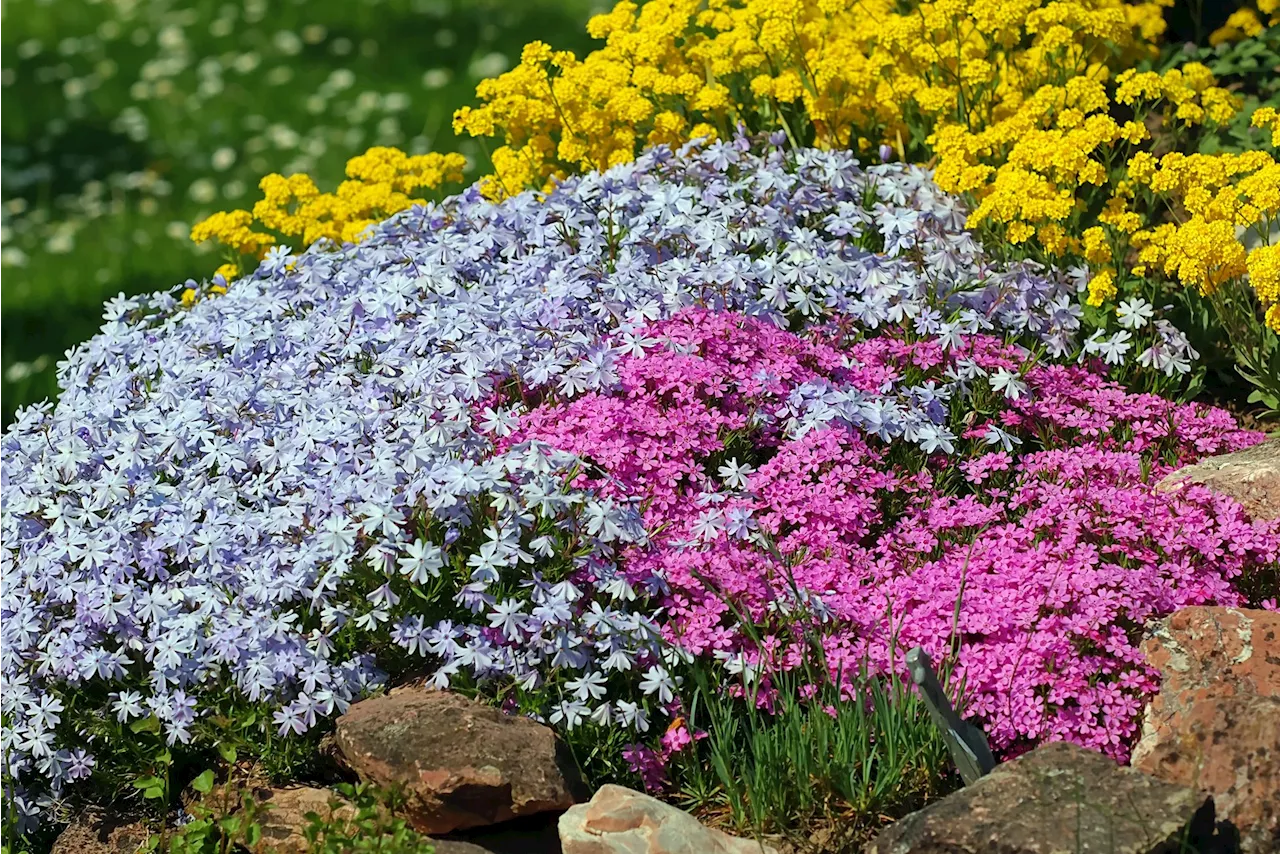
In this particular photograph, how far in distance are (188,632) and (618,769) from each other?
108cm

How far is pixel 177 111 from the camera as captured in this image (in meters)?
10.1

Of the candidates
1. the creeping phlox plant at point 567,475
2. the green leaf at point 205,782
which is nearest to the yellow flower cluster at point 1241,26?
the creeping phlox plant at point 567,475

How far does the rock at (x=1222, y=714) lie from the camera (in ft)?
10.3

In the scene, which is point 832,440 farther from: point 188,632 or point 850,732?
point 188,632

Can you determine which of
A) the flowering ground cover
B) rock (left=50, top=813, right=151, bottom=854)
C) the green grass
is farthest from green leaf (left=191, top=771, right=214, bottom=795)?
the green grass

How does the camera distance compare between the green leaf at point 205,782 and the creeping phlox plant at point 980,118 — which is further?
the creeping phlox plant at point 980,118

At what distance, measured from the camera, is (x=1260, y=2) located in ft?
19.3

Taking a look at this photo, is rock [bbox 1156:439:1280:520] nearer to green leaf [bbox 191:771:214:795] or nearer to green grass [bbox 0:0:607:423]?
green leaf [bbox 191:771:214:795]

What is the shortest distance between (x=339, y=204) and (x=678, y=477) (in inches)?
103

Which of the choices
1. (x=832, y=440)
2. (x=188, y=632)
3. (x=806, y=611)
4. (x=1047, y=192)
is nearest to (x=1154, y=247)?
(x=1047, y=192)

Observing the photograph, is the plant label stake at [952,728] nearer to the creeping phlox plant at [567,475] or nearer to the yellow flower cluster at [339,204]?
the creeping phlox plant at [567,475]

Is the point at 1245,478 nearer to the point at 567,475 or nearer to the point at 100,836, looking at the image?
the point at 567,475

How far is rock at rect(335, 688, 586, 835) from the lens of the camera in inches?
133

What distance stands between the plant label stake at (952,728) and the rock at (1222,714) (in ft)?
1.16
